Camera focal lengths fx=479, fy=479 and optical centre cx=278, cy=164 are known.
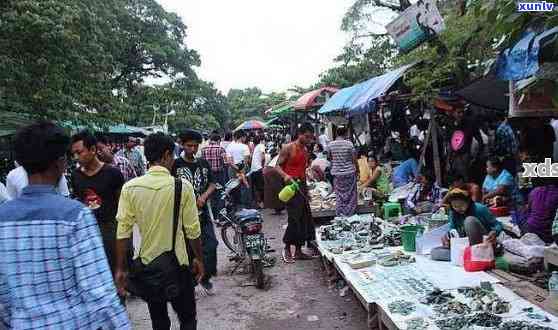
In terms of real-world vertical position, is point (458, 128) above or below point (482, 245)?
above

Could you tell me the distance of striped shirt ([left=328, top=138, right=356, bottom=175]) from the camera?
7.44 meters

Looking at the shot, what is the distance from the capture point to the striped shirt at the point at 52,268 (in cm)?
184

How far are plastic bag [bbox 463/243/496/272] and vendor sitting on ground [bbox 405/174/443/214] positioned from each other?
2.85 m

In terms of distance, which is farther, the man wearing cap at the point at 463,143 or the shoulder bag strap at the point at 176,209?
the man wearing cap at the point at 463,143

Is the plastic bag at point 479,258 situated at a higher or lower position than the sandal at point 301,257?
higher

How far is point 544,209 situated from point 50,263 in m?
4.84

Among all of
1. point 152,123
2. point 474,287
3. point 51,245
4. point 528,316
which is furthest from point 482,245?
point 152,123

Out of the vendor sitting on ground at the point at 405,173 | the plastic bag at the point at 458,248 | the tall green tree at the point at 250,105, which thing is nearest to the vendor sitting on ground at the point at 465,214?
the plastic bag at the point at 458,248

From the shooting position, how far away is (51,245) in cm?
184

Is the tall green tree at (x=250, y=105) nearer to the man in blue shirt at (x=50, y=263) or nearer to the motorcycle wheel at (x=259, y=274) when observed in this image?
the motorcycle wheel at (x=259, y=274)

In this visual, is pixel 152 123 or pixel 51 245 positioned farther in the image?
pixel 152 123

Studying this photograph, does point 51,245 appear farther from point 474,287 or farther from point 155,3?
point 155,3

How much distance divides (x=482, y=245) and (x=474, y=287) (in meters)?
0.61

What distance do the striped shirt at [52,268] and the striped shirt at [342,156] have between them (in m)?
5.83
